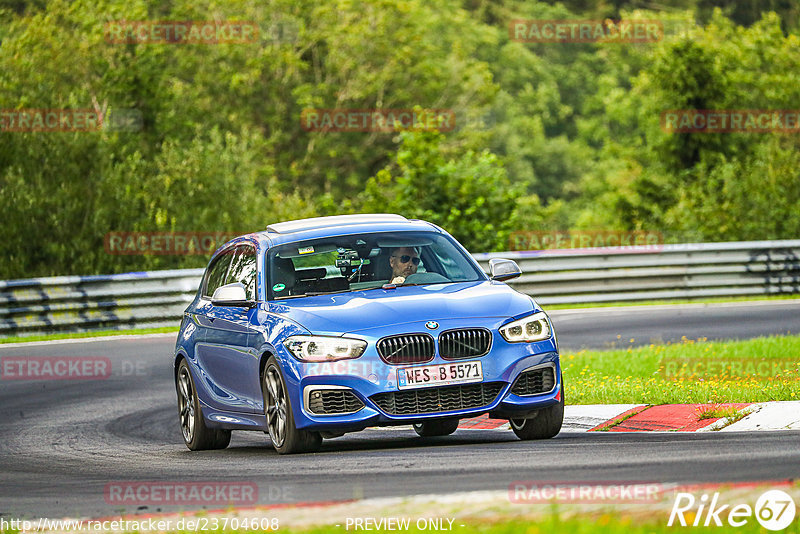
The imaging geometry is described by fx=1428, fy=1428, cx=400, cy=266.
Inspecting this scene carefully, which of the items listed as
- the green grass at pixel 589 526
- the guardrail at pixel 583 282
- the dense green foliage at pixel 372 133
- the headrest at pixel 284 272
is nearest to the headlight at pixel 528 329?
the headrest at pixel 284 272

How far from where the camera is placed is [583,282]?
2530cm

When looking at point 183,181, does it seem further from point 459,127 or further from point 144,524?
point 459,127

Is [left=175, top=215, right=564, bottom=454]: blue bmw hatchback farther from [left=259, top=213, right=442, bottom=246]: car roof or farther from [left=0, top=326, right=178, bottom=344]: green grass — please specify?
[left=0, top=326, right=178, bottom=344]: green grass

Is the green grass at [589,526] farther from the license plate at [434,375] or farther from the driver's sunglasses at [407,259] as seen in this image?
the driver's sunglasses at [407,259]

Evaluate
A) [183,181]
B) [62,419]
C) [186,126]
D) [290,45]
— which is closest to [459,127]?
[290,45]

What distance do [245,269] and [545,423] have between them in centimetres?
272

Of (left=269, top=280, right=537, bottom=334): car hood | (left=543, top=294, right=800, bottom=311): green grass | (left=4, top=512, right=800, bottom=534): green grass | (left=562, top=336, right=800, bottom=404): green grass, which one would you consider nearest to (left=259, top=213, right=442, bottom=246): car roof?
(left=269, top=280, right=537, bottom=334): car hood

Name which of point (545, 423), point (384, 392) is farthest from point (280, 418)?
point (545, 423)

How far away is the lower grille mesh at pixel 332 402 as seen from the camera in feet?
30.6

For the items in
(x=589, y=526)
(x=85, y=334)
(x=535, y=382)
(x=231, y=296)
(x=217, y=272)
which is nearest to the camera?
(x=589, y=526)

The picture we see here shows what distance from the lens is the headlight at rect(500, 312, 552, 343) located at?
952cm

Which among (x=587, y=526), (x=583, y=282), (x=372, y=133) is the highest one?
(x=587, y=526)

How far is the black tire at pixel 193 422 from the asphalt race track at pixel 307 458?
0.13 m

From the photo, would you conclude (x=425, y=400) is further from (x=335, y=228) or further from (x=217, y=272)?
(x=217, y=272)
